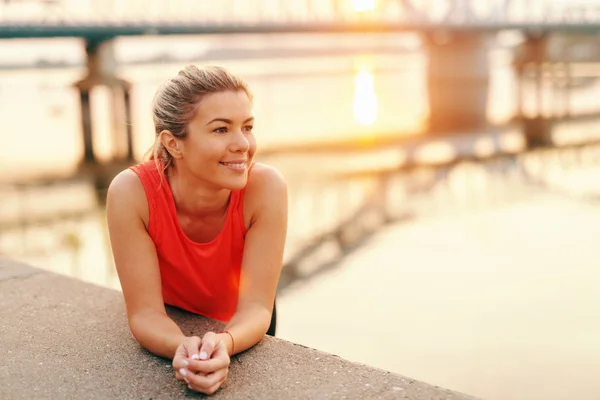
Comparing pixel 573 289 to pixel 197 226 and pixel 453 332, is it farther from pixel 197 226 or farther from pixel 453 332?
pixel 197 226

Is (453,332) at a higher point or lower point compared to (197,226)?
lower

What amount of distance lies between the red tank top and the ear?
0.36 feet

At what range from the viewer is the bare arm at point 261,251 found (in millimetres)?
2775

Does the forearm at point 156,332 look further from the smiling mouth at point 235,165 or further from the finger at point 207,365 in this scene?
the smiling mouth at point 235,165

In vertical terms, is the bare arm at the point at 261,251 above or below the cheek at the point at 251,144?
below

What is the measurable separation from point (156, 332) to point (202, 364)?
40 cm

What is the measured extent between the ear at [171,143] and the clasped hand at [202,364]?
736 mm

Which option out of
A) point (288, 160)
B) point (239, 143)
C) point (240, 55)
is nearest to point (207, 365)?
point (239, 143)

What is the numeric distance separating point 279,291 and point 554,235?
421cm

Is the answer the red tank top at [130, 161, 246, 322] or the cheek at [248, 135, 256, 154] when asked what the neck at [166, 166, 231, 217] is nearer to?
the red tank top at [130, 161, 246, 322]

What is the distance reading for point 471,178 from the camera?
48.8ft

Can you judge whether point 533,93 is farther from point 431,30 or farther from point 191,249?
point 191,249

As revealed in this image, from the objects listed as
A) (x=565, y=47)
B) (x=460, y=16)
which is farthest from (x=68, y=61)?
(x=565, y=47)

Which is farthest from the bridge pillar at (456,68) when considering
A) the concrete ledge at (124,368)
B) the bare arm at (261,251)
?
the bare arm at (261,251)
